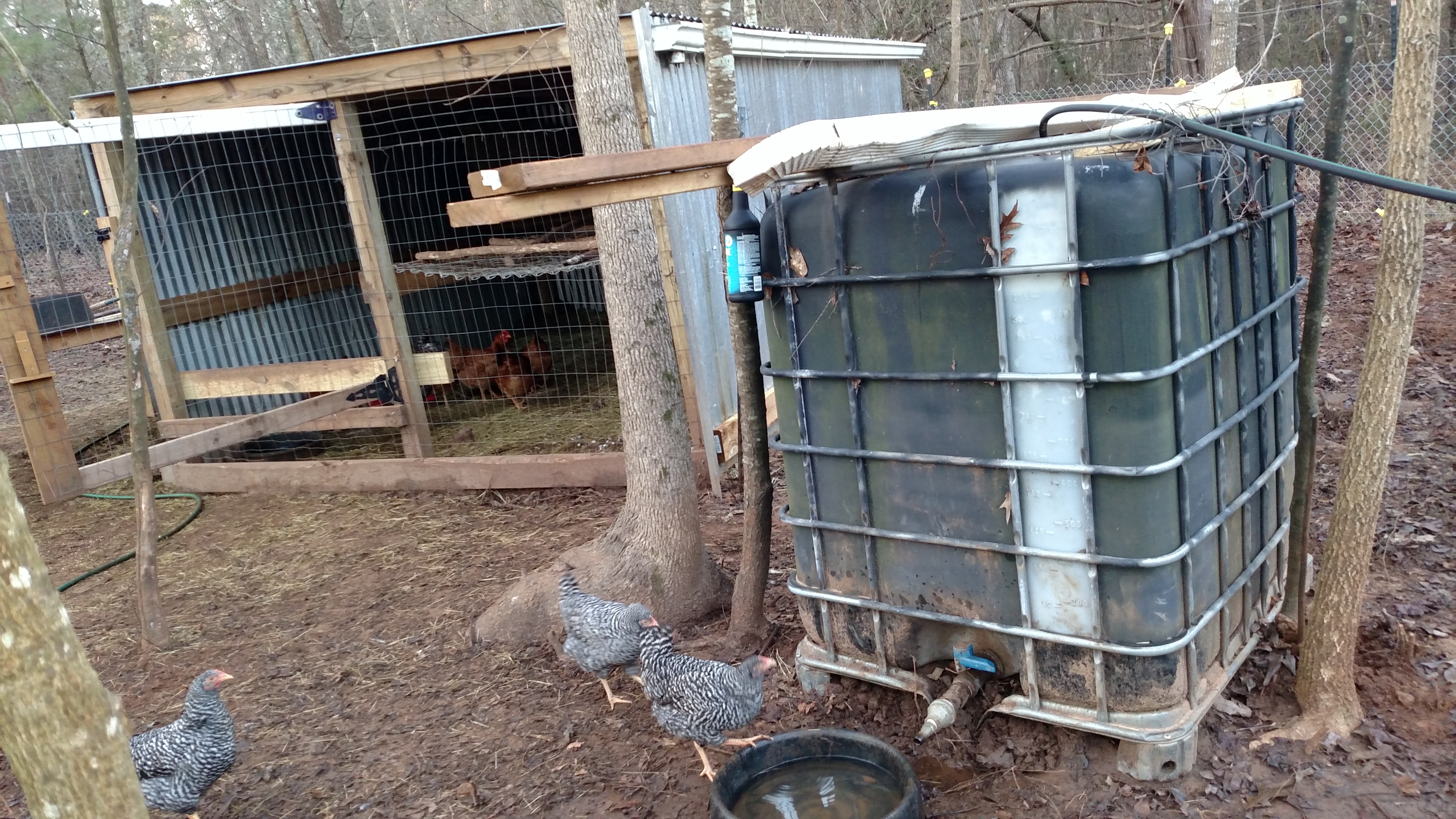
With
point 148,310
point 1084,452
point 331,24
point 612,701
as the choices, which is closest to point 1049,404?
point 1084,452

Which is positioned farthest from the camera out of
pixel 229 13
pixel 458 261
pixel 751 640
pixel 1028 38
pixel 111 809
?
pixel 229 13

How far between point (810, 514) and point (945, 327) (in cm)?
84

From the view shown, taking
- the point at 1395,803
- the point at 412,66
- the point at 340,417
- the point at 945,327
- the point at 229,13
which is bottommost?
the point at 1395,803

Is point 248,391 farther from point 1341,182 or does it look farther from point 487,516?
point 1341,182

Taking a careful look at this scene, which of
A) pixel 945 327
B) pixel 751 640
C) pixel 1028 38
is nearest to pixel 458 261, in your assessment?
pixel 751 640

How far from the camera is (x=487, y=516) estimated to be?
5953 mm

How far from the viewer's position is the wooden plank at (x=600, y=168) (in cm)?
276

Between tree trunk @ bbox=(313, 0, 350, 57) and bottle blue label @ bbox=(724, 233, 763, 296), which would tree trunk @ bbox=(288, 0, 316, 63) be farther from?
bottle blue label @ bbox=(724, 233, 763, 296)

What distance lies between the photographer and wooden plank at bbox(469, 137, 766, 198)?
2.76 metres

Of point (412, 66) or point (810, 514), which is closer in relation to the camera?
point (810, 514)

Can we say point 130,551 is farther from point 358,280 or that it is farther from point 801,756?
point 801,756

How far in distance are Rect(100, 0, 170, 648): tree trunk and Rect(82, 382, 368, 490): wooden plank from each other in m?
0.16

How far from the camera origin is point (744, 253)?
2.98m

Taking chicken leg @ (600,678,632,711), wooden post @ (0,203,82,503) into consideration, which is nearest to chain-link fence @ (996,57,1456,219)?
chicken leg @ (600,678,632,711)
